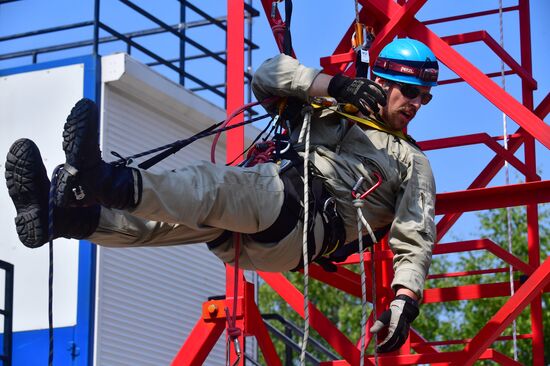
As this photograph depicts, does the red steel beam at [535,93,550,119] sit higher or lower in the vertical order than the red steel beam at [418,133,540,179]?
higher

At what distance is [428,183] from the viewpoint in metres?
6.58

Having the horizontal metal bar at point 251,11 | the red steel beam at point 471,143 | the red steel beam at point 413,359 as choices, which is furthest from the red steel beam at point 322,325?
the horizontal metal bar at point 251,11

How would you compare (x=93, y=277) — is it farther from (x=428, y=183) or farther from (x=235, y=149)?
(x=428, y=183)

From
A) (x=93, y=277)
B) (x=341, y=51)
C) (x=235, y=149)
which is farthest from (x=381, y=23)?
(x=93, y=277)

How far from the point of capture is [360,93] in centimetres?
612

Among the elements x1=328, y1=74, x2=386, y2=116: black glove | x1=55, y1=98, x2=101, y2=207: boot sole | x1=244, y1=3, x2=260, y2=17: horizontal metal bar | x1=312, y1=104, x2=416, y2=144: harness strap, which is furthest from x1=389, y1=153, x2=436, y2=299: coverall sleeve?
x1=244, y1=3, x2=260, y2=17: horizontal metal bar

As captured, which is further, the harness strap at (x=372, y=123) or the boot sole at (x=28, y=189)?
the harness strap at (x=372, y=123)

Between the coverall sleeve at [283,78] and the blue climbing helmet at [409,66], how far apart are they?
58cm

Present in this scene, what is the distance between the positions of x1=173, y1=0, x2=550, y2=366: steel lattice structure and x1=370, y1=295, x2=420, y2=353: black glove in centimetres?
154

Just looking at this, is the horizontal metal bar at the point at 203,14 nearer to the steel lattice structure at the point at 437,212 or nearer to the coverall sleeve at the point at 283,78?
the steel lattice structure at the point at 437,212

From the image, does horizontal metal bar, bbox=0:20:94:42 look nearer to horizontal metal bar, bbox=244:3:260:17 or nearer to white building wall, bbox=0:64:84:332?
white building wall, bbox=0:64:84:332

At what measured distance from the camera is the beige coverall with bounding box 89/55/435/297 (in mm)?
5820

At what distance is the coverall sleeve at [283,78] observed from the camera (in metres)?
6.34

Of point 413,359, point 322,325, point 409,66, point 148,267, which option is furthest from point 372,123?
point 148,267
